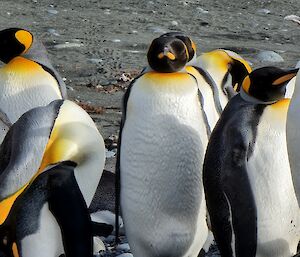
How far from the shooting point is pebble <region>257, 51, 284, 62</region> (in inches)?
342

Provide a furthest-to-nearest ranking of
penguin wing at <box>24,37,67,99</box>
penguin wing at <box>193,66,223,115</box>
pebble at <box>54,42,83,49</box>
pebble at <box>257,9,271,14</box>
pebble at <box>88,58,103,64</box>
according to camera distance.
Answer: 1. pebble at <box>257,9,271,14</box>
2. pebble at <box>54,42,83,49</box>
3. pebble at <box>88,58,103,64</box>
4. penguin wing at <box>24,37,67,99</box>
5. penguin wing at <box>193,66,223,115</box>

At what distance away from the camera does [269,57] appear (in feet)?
28.8

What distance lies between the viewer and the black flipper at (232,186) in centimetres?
388

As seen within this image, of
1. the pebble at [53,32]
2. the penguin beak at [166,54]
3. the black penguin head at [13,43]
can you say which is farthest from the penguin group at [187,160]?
the pebble at [53,32]

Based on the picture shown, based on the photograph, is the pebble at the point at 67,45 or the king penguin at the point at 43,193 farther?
the pebble at the point at 67,45

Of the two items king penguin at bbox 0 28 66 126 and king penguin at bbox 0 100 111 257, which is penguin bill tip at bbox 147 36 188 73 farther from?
king penguin at bbox 0 28 66 126

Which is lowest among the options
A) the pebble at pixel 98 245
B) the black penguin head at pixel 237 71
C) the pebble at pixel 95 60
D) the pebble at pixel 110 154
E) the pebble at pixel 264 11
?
the pebble at pixel 264 11

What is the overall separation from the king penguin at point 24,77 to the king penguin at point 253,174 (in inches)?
49.1

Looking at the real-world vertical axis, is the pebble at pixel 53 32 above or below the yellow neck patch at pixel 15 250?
below

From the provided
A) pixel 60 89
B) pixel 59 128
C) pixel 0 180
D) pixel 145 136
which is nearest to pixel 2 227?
pixel 0 180

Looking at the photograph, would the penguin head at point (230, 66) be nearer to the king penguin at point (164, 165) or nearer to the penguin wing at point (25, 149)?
the king penguin at point (164, 165)

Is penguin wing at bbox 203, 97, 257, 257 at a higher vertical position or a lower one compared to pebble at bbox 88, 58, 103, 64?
higher

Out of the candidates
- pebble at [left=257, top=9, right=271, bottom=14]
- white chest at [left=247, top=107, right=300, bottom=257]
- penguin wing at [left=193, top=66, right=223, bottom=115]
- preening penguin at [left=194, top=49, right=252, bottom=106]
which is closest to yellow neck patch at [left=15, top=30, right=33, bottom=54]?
preening penguin at [left=194, top=49, right=252, bottom=106]

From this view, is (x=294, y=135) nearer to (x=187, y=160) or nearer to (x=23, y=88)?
(x=187, y=160)
